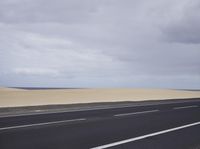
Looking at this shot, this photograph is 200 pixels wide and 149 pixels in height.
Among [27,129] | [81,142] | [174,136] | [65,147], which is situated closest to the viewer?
[65,147]

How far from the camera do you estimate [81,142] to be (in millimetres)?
9453

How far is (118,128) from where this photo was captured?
41.5 ft

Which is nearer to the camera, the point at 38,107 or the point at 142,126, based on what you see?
the point at 142,126

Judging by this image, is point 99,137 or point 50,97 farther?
point 50,97

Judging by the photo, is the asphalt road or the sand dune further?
the sand dune

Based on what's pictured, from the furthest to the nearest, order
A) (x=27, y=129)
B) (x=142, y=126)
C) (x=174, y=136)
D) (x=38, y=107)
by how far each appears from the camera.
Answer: (x=38, y=107)
(x=142, y=126)
(x=27, y=129)
(x=174, y=136)

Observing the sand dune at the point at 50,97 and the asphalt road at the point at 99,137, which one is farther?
the sand dune at the point at 50,97

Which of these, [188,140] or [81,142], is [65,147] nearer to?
[81,142]

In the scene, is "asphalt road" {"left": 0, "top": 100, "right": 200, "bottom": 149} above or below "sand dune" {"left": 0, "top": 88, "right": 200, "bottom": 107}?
below

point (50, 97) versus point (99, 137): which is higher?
point (50, 97)

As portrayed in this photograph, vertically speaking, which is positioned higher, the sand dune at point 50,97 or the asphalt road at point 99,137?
the sand dune at point 50,97

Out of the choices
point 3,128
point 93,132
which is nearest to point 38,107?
point 3,128

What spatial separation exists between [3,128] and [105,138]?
425cm

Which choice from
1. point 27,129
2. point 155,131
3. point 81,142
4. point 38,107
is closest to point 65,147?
point 81,142
